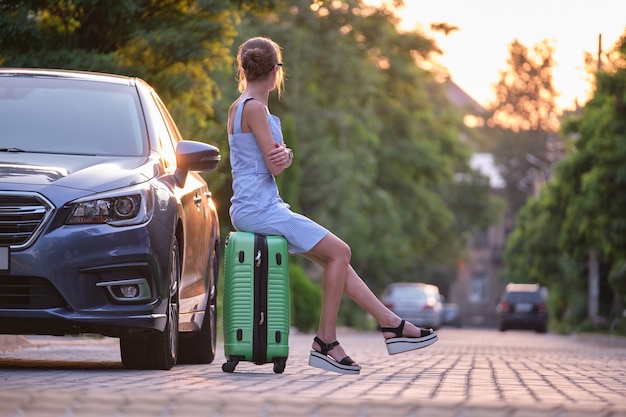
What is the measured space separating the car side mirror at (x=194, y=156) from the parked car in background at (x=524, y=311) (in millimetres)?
44177

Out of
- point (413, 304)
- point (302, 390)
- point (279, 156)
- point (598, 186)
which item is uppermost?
point (598, 186)

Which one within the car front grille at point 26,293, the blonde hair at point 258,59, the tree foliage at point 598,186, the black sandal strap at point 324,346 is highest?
the tree foliage at point 598,186

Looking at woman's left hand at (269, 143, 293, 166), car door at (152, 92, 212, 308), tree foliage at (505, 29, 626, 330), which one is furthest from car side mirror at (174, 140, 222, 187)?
tree foliage at (505, 29, 626, 330)

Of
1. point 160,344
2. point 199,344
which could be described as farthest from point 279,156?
point 199,344

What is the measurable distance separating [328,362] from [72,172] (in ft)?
6.10

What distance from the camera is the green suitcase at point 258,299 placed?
8312 millimetres

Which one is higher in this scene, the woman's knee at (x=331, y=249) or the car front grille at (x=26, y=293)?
the woman's knee at (x=331, y=249)

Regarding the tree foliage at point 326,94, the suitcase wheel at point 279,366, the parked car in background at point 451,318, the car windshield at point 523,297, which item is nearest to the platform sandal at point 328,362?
the suitcase wheel at point 279,366

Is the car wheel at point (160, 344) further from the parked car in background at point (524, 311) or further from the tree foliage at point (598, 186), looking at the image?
the parked car in background at point (524, 311)

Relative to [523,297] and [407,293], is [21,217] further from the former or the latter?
[523,297]

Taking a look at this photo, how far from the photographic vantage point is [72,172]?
8344mm

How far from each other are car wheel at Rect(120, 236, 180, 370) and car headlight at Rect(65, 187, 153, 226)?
1.18 ft

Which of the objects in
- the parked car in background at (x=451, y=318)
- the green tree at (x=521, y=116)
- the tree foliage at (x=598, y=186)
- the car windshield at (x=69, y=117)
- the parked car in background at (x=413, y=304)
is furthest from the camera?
the green tree at (x=521, y=116)

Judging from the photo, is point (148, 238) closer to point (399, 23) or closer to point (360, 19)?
point (360, 19)
